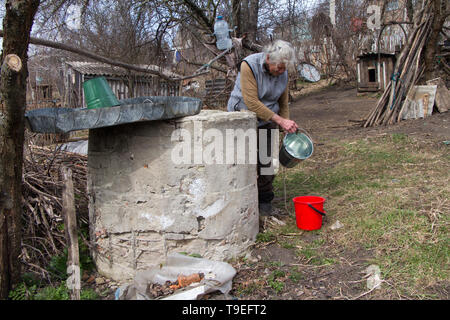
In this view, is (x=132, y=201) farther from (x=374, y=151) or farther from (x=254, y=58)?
(x=374, y=151)

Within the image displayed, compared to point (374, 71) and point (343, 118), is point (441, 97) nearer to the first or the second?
point (343, 118)

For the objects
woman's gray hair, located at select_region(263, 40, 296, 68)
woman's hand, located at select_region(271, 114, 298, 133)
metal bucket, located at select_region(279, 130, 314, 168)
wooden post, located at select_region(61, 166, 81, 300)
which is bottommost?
wooden post, located at select_region(61, 166, 81, 300)

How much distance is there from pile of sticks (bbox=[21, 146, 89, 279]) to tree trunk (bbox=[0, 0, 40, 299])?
365 mm

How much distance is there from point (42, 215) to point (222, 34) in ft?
16.3

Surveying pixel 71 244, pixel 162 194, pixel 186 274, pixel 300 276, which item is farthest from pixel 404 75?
pixel 71 244

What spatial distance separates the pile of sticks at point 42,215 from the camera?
2.95 meters

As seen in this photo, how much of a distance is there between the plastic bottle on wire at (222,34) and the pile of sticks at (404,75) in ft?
9.91

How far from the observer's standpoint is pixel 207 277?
250cm

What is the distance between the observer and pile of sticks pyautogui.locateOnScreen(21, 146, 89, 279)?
2.95 metres

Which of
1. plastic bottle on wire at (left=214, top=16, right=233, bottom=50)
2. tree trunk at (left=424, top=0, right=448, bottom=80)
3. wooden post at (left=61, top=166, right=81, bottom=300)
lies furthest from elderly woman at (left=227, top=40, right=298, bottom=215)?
tree trunk at (left=424, top=0, right=448, bottom=80)

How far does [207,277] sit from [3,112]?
4.96 feet

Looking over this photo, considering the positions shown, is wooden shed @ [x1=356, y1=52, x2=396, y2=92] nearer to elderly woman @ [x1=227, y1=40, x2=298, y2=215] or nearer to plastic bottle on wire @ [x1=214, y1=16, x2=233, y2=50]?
plastic bottle on wire @ [x1=214, y1=16, x2=233, y2=50]

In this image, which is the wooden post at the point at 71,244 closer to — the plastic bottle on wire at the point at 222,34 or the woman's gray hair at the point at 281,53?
the woman's gray hair at the point at 281,53
